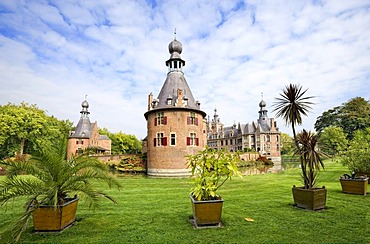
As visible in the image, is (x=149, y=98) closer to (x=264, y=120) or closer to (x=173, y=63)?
(x=173, y=63)

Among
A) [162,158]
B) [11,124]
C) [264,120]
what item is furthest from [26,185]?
[264,120]

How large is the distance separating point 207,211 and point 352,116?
4826 centimetres

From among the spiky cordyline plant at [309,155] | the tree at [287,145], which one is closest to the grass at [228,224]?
the spiky cordyline plant at [309,155]

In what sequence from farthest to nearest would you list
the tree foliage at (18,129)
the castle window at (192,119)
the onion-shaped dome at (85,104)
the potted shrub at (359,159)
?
the onion-shaped dome at (85,104) → the tree foliage at (18,129) → the castle window at (192,119) → the potted shrub at (359,159)

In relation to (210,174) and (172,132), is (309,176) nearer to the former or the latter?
(210,174)

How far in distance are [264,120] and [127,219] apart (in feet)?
154

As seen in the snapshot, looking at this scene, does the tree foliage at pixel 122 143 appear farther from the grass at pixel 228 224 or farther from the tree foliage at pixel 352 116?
the grass at pixel 228 224

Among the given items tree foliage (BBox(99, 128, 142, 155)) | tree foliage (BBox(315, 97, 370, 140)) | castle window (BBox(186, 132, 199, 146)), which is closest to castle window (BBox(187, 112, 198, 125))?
castle window (BBox(186, 132, 199, 146))

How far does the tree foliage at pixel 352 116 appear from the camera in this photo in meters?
40.5

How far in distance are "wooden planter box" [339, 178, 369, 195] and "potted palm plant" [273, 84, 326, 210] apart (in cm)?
225

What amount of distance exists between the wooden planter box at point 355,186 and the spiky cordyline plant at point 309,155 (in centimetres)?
239

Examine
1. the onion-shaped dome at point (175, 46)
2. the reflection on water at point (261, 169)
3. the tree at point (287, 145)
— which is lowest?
the reflection on water at point (261, 169)

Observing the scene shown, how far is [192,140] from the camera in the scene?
19609 mm

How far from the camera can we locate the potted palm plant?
20.3 ft
